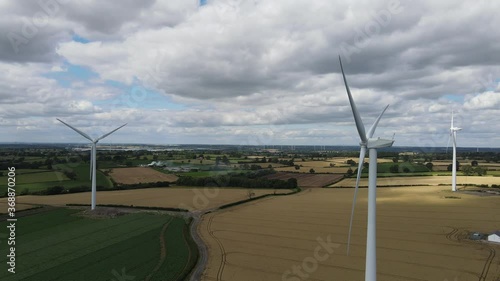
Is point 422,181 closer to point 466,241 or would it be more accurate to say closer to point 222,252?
point 466,241

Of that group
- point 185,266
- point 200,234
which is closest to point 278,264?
point 185,266

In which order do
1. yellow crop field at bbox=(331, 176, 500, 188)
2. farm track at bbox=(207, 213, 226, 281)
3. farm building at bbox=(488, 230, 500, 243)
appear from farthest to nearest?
1. yellow crop field at bbox=(331, 176, 500, 188)
2. farm building at bbox=(488, 230, 500, 243)
3. farm track at bbox=(207, 213, 226, 281)

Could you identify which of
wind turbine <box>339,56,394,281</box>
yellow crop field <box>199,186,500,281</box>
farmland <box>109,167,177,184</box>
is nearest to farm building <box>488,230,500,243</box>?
yellow crop field <box>199,186,500,281</box>

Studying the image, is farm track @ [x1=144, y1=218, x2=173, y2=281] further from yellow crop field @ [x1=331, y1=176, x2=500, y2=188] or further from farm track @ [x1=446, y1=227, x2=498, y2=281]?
yellow crop field @ [x1=331, y1=176, x2=500, y2=188]

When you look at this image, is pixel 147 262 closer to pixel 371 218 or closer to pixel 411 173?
pixel 371 218

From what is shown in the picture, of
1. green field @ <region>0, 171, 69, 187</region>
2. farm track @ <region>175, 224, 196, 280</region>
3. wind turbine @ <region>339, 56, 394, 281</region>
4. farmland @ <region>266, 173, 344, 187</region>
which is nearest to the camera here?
wind turbine @ <region>339, 56, 394, 281</region>

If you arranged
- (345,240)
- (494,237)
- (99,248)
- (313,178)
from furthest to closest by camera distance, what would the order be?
(313,178)
(345,240)
(494,237)
(99,248)

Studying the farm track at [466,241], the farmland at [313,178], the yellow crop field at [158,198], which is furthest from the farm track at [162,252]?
the farmland at [313,178]

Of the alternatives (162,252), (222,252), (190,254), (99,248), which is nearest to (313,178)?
(222,252)
